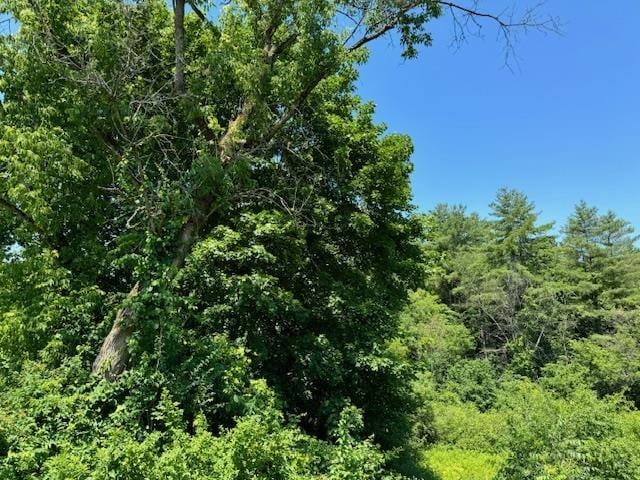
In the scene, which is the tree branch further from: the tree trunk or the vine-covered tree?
the tree trunk

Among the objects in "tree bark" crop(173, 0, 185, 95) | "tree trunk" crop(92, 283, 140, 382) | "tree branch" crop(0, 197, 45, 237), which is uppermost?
"tree bark" crop(173, 0, 185, 95)

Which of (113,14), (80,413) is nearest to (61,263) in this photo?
(80,413)

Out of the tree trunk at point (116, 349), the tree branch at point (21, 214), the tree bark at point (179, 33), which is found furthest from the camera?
the tree bark at point (179, 33)

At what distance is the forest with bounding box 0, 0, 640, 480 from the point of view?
16.3 feet

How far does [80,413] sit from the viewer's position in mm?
4895

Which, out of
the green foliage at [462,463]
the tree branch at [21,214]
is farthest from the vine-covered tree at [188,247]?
the green foliage at [462,463]

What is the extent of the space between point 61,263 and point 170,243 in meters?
1.61

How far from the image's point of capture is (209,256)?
6.61 metres

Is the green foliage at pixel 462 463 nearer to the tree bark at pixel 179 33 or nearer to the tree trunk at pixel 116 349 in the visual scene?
the tree trunk at pixel 116 349

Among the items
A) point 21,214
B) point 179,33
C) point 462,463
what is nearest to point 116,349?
point 21,214

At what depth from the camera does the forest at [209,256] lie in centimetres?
496

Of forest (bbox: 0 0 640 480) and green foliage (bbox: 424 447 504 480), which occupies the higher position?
forest (bbox: 0 0 640 480)

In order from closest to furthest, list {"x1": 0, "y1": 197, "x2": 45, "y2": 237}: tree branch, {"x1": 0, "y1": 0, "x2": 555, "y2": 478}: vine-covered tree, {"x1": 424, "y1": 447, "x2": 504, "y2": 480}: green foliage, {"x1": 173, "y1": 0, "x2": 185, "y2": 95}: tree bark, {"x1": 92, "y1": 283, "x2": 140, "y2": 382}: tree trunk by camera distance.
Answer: {"x1": 0, "y1": 0, "x2": 555, "y2": 478}: vine-covered tree
{"x1": 92, "y1": 283, "x2": 140, "y2": 382}: tree trunk
{"x1": 0, "y1": 197, "x2": 45, "y2": 237}: tree branch
{"x1": 173, "y1": 0, "x2": 185, "y2": 95}: tree bark
{"x1": 424, "y1": 447, "x2": 504, "y2": 480}: green foliage

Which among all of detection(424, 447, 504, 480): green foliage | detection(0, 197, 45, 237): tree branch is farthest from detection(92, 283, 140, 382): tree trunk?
detection(424, 447, 504, 480): green foliage
